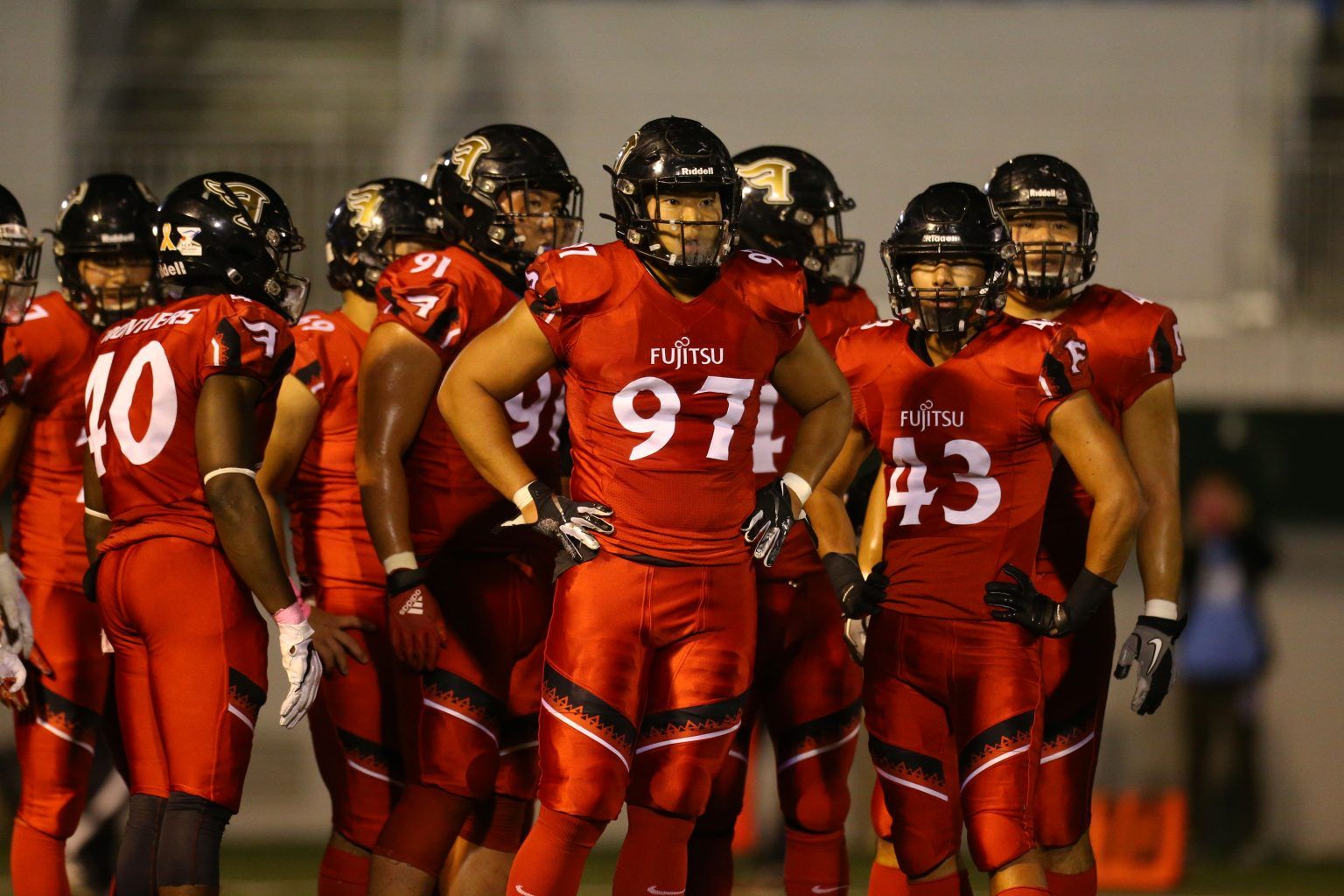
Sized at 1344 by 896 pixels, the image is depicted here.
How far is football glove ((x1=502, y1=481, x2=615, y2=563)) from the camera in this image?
163 inches

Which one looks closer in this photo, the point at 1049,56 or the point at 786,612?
the point at 786,612

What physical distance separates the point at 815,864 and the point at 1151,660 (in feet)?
3.60

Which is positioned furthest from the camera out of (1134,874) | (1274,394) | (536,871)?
(1274,394)

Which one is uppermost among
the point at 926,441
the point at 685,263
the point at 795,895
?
the point at 685,263

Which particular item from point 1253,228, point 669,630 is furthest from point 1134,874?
point 669,630

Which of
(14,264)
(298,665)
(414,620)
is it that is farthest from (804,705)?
(14,264)

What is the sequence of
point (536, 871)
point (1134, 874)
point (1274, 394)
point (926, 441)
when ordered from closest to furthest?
point (536, 871)
point (926, 441)
point (1134, 874)
point (1274, 394)

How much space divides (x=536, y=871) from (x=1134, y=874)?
15.8ft

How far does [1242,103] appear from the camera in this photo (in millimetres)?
9727

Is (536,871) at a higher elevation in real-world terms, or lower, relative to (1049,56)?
lower

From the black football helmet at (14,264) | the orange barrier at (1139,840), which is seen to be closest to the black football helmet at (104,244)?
the black football helmet at (14,264)

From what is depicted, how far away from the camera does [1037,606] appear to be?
14.5 feet

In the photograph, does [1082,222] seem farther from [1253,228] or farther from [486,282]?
[1253,228]

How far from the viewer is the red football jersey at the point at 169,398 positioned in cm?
427
